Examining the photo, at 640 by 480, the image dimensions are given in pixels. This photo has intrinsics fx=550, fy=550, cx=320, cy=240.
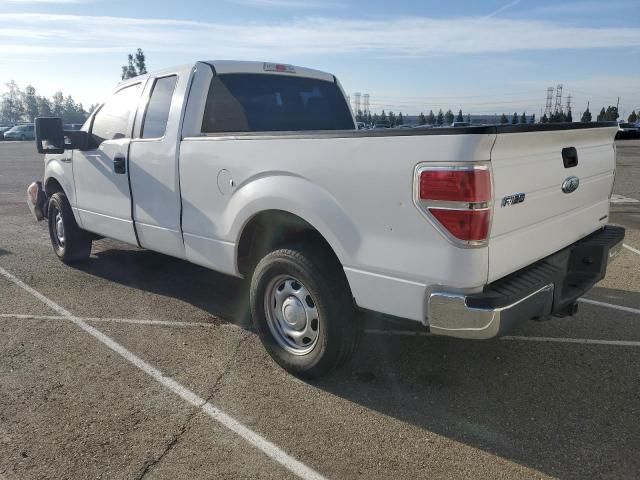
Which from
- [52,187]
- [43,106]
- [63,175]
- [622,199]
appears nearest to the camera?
[63,175]

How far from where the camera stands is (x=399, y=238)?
9.29 feet

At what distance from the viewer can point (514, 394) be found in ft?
11.1

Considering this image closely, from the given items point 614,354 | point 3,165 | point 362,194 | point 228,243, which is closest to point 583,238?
point 614,354

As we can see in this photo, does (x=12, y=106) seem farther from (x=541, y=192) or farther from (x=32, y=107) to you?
(x=541, y=192)

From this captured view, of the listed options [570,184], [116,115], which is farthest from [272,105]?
[570,184]

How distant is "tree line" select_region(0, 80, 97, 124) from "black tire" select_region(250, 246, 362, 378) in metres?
122

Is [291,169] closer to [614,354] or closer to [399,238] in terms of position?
[399,238]

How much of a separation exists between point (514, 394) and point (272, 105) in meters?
3.05

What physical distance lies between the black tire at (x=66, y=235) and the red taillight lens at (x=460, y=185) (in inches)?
191

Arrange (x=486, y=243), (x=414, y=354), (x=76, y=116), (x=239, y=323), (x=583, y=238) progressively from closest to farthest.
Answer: (x=486, y=243), (x=583, y=238), (x=414, y=354), (x=239, y=323), (x=76, y=116)

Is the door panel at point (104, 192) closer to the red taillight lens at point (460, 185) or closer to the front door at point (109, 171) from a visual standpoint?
the front door at point (109, 171)

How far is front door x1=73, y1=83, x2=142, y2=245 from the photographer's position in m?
4.96

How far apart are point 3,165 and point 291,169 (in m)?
23.9

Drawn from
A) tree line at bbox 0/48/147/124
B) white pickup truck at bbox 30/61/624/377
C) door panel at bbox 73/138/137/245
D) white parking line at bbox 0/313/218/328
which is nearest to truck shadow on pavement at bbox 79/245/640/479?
white parking line at bbox 0/313/218/328
